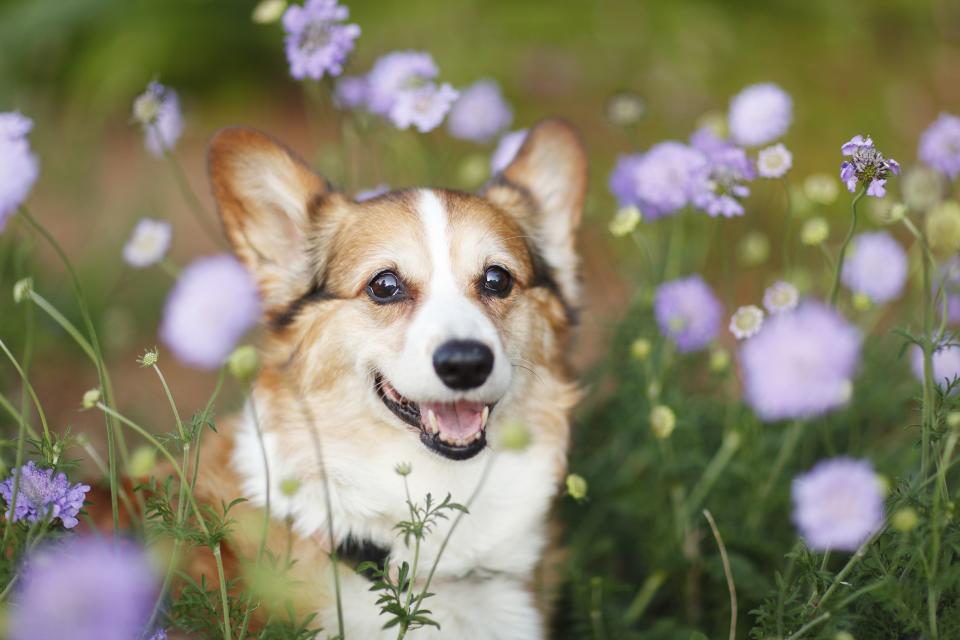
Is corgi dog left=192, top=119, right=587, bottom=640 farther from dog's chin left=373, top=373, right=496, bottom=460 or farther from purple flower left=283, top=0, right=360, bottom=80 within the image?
purple flower left=283, top=0, right=360, bottom=80

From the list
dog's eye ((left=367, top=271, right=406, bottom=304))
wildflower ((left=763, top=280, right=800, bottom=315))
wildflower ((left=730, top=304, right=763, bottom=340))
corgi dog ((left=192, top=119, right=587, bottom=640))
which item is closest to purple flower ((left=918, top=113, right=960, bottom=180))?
wildflower ((left=763, top=280, right=800, bottom=315))

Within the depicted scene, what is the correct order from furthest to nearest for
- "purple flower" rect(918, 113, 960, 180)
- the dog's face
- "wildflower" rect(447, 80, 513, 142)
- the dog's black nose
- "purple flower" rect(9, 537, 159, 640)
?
"wildflower" rect(447, 80, 513, 142) < "purple flower" rect(918, 113, 960, 180) < the dog's face < the dog's black nose < "purple flower" rect(9, 537, 159, 640)

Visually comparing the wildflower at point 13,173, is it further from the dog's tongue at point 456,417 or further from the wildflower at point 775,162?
the wildflower at point 775,162

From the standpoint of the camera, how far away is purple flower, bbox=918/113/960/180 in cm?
254

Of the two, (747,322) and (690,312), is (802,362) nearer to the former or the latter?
(747,322)

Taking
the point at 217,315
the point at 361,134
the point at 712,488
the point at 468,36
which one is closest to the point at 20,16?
the point at 468,36

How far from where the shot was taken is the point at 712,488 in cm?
301

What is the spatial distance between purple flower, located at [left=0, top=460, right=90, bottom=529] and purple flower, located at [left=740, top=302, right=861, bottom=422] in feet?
5.21

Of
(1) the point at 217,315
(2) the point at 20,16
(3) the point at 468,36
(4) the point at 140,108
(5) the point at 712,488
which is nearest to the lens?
(1) the point at 217,315

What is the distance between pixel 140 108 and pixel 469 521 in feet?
5.64

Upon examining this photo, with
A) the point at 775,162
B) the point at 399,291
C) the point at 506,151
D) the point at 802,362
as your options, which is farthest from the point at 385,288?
the point at 802,362

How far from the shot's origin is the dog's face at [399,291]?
2381 mm

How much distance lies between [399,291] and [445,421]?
1.54ft

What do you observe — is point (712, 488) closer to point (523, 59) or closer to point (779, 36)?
point (523, 59)
